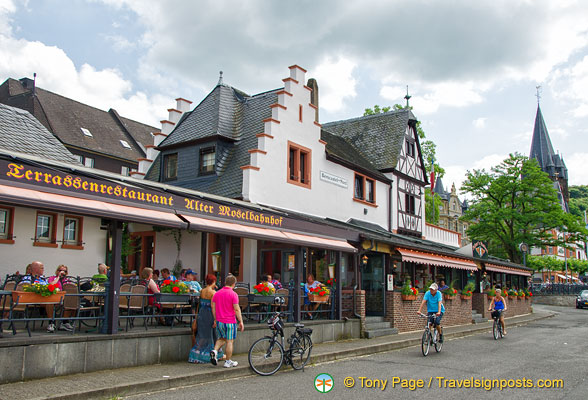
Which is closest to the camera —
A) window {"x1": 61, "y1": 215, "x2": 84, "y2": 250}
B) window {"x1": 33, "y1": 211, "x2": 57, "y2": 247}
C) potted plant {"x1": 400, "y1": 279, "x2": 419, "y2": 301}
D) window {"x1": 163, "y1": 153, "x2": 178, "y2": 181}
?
window {"x1": 33, "y1": 211, "x2": 57, "y2": 247}

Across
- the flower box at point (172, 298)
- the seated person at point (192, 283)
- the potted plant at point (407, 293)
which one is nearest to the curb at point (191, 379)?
the flower box at point (172, 298)

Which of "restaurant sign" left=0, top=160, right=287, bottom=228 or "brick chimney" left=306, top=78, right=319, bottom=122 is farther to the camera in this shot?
"brick chimney" left=306, top=78, right=319, bottom=122

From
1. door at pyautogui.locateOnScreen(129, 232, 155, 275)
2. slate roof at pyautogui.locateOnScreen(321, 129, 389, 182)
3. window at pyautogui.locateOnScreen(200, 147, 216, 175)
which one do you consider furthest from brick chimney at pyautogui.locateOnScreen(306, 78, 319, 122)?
door at pyautogui.locateOnScreen(129, 232, 155, 275)

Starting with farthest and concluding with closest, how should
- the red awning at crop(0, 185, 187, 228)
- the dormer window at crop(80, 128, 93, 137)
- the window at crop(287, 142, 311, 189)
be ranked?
the dormer window at crop(80, 128, 93, 137) → the window at crop(287, 142, 311, 189) → the red awning at crop(0, 185, 187, 228)

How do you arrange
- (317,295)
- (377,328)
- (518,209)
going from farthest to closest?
(518,209), (377,328), (317,295)

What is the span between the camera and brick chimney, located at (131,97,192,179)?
24094mm

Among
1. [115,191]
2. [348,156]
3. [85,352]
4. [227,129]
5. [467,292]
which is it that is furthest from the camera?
[348,156]

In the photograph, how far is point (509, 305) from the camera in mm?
31125

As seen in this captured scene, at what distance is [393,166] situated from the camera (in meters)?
27.8

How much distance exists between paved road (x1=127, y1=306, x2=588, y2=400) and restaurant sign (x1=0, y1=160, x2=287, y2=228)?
3.52 metres

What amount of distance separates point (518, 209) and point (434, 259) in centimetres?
2621

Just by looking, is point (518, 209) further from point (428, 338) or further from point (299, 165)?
point (428, 338)

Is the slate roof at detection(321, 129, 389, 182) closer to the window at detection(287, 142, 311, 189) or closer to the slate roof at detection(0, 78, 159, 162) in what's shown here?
the window at detection(287, 142, 311, 189)

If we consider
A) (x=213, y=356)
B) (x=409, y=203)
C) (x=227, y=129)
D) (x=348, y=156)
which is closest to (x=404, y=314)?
(x=348, y=156)
